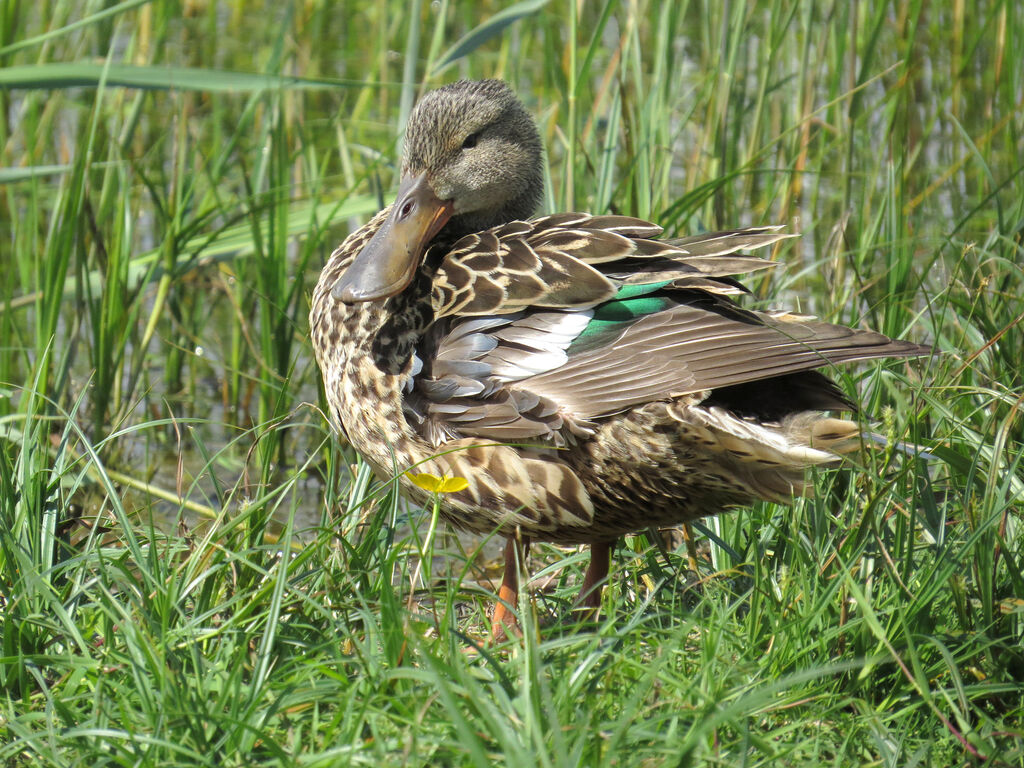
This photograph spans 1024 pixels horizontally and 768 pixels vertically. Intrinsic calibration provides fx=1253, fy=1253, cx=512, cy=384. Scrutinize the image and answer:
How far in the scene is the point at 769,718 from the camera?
230 centimetres

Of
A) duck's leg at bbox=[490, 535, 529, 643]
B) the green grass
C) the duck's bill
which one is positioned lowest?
duck's leg at bbox=[490, 535, 529, 643]

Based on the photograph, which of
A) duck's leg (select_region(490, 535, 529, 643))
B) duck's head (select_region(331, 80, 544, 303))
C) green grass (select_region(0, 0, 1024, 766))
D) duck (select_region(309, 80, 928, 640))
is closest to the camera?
green grass (select_region(0, 0, 1024, 766))

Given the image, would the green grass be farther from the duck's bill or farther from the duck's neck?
the duck's bill

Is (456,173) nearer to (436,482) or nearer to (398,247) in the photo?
(398,247)

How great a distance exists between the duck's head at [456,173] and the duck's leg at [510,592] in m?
0.71

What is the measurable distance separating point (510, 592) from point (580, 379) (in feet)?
1.96

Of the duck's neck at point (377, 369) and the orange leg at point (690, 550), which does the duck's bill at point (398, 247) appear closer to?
the duck's neck at point (377, 369)

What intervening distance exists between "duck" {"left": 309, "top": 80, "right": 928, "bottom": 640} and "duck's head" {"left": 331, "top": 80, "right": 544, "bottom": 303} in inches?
0.8

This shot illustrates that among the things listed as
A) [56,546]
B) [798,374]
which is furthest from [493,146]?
[56,546]

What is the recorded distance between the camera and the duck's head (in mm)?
3182

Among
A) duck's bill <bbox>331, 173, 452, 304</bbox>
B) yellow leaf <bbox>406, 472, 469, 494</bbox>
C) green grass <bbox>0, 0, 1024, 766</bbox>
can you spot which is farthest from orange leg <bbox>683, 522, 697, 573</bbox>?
duck's bill <bbox>331, 173, 452, 304</bbox>

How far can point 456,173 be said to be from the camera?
3400 millimetres

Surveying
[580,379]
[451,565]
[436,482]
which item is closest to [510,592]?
[451,565]

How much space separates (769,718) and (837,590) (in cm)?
31
